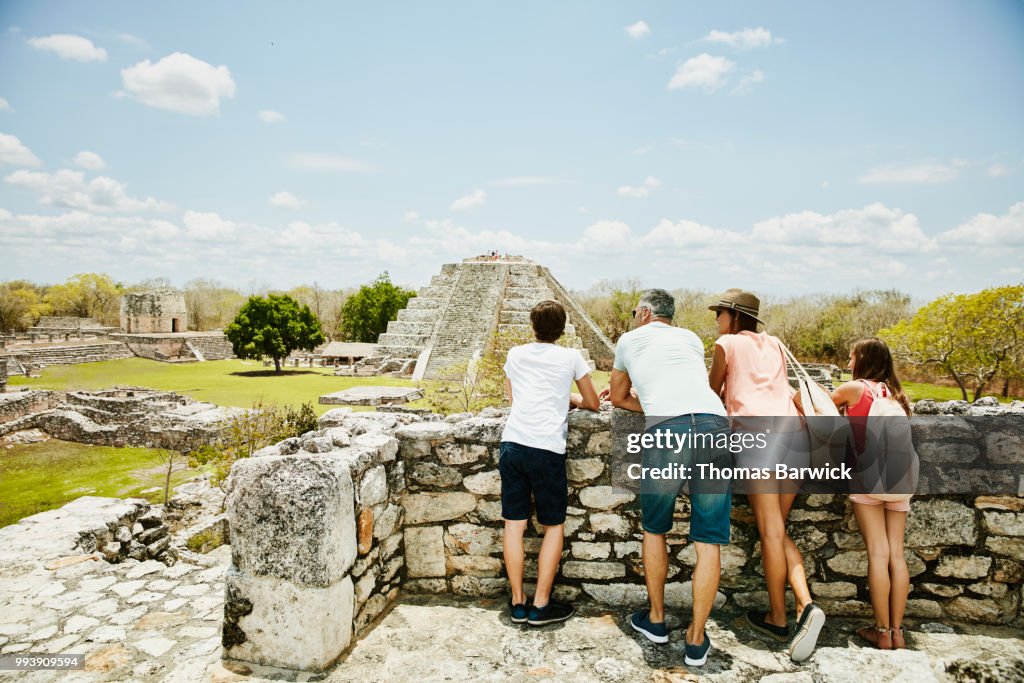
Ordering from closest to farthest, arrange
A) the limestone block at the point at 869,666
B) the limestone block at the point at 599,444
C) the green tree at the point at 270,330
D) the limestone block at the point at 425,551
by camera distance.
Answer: the limestone block at the point at 869,666, the limestone block at the point at 599,444, the limestone block at the point at 425,551, the green tree at the point at 270,330

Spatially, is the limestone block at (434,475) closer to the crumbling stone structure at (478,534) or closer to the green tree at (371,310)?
the crumbling stone structure at (478,534)

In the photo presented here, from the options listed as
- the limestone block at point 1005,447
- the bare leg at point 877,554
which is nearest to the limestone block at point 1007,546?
the limestone block at point 1005,447

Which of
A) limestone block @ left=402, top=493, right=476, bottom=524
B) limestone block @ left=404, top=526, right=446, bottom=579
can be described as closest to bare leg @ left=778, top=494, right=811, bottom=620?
limestone block @ left=402, top=493, right=476, bottom=524

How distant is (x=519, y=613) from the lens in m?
3.11

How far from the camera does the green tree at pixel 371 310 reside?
4416 centimetres

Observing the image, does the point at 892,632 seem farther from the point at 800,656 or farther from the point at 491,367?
the point at 491,367

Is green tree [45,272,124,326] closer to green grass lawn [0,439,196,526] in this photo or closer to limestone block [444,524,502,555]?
green grass lawn [0,439,196,526]

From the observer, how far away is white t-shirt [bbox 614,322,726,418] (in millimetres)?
2795

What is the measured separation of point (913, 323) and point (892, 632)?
2142 cm

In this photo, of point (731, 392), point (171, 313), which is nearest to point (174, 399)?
point (731, 392)

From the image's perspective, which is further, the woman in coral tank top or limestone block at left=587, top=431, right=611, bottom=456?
limestone block at left=587, top=431, right=611, bottom=456

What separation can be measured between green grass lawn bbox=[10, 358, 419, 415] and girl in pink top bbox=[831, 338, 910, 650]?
16.3 metres

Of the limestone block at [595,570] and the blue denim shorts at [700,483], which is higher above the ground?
the blue denim shorts at [700,483]

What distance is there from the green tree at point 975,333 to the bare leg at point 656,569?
2081 centimetres
